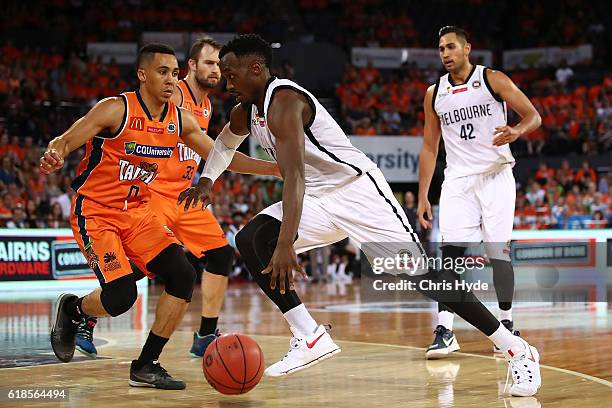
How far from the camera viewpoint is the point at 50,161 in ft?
17.0

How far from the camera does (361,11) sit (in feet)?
91.8

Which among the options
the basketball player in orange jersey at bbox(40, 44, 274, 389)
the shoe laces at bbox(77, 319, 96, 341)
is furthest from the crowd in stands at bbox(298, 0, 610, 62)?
the basketball player in orange jersey at bbox(40, 44, 274, 389)

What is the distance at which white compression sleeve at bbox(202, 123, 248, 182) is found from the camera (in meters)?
5.75

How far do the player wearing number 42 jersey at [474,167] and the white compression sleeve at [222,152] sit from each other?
6.54ft

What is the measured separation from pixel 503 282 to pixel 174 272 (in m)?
2.69

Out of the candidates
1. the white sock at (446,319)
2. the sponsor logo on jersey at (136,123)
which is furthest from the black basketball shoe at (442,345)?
the sponsor logo on jersey at (136,123)

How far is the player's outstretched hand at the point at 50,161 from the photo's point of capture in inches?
205

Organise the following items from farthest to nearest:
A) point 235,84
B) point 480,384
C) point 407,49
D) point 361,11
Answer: point 361,11 < point 407,49 < point 480,384 < point 235,84

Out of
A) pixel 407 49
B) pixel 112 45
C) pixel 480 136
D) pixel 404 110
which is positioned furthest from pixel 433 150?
pixel 407 49

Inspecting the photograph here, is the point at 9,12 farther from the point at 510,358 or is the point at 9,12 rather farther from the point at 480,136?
the point at 510,358

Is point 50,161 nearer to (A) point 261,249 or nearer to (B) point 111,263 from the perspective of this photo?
(B) point 111,263

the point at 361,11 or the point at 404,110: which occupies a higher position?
the point at 361,11

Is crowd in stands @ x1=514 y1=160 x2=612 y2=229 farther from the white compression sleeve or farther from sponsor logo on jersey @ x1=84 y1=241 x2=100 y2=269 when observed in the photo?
sponsor logo on jersey @ x1=84 y1=241 x2=100 y2=269

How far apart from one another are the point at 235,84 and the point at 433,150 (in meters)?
2.67
